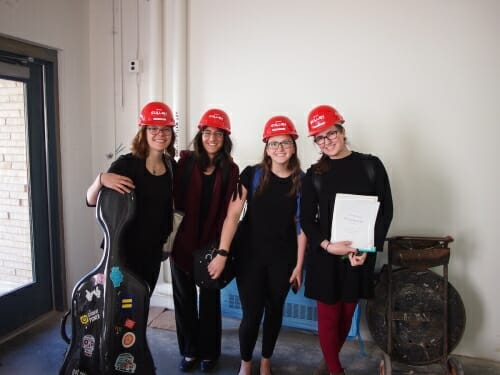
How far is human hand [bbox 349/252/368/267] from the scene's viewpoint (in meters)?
1.74

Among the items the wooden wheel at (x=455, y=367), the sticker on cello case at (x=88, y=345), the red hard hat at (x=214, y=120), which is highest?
the red hard hat at (x=214, y=120)

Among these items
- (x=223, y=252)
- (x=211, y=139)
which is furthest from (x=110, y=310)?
(x=211, y=139)

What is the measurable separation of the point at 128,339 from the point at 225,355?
0.81m

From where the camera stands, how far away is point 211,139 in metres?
1.92

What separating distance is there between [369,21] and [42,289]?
2.94m

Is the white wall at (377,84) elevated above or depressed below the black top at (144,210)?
above

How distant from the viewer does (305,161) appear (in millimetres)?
2551

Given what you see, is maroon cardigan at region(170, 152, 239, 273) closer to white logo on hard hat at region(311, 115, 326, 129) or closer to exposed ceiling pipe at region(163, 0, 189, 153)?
white logo on hard hat at region(311, 115, 326, 129)

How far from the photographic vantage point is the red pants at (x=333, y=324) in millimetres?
1851

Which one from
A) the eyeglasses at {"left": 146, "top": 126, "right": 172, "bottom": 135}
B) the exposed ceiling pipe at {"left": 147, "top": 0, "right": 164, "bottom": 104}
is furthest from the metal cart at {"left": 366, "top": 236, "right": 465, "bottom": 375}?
the exposed ceiling pipe at {"left": 147, "top": 0, "right": 164, "bottom": 104}

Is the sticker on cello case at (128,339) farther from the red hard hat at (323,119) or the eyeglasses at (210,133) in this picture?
the red hard hat at (323,119)

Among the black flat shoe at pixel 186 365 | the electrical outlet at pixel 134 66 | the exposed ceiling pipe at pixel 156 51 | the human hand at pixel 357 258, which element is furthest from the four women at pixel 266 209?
the electrical outlet at pixel 134 66

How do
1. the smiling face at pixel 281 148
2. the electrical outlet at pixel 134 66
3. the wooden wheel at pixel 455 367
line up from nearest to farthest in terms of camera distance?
the smiling face at pixel 281 148, the wooden wheel at pixel 455 367, the electrical outlet at pixel 134 66

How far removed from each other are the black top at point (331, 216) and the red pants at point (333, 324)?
3.4 inches
